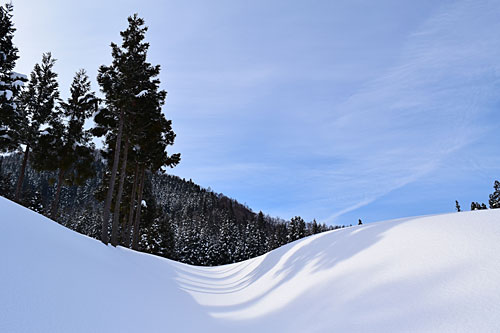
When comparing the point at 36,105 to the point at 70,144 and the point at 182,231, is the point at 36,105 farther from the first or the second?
the point at 182,231

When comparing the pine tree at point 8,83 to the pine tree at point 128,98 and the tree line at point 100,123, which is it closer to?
the tree line at point 100,123

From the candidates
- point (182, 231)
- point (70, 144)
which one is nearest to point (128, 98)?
point (70, 144)

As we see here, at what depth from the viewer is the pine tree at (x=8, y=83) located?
67.7 ft

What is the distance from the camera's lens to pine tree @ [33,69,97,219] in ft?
77.4

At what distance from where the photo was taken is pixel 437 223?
5477 mm

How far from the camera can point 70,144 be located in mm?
24062

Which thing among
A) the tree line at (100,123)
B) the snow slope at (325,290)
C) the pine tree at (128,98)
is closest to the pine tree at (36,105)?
the tree line at (100,123)

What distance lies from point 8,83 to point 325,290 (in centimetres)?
2746

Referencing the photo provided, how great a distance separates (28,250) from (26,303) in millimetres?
1692

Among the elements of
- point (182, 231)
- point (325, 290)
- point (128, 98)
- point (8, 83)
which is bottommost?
point (325, 290)

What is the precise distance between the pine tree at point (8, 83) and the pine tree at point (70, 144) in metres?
2.05

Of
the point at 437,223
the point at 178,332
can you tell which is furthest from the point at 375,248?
the point at 178,332

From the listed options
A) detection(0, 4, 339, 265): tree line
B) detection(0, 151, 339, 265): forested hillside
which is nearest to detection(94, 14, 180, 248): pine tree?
detection(0, 4, 339, 265): tree line

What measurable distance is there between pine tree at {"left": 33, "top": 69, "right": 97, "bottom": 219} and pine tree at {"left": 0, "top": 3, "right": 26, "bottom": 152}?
80.8 inches
